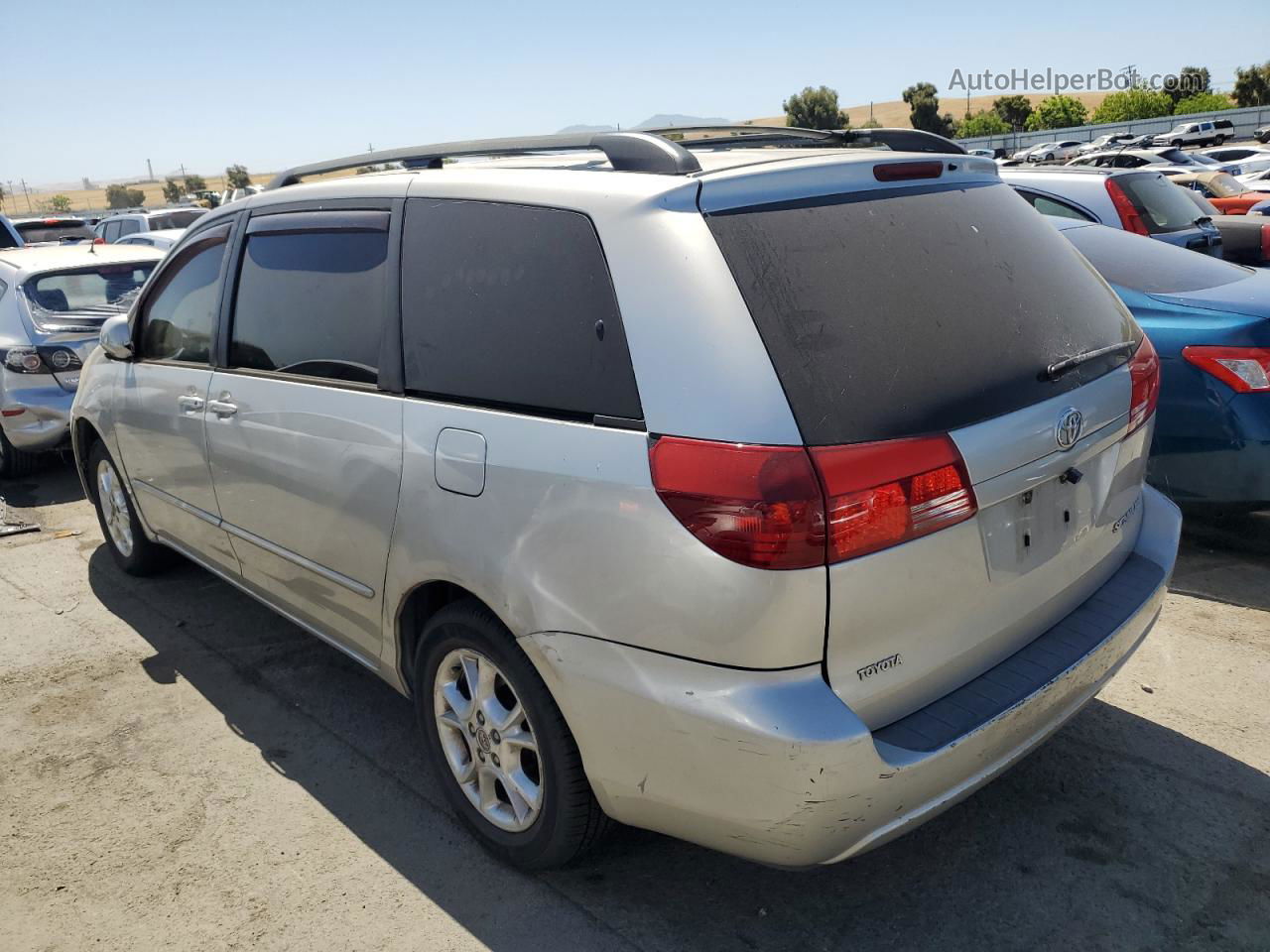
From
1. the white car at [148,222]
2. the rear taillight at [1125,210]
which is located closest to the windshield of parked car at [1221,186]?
the rear taillight at [1125,210]

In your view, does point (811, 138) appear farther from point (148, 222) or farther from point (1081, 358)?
point (148, 222)

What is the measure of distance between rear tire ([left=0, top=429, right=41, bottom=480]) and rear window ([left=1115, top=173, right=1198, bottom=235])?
26.7 feet

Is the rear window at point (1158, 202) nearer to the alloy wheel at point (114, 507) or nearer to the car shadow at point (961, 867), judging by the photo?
the car shadow at point (961, 867)

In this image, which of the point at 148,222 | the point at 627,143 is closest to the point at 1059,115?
the point at 148,222

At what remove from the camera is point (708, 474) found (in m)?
2.14

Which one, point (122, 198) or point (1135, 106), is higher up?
point (122, 198)

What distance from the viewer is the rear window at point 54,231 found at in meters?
17.0

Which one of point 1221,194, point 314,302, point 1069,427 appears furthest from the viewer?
point 1221,194

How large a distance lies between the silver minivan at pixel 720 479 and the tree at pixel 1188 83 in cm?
8521

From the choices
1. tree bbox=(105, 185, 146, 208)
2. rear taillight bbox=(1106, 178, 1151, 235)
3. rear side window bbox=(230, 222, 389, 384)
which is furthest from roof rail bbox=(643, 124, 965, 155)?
tree bbox=(105, 185, 146, 208)

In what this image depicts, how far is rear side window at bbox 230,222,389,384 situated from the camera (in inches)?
123

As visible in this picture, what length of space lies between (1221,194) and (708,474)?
712 inches

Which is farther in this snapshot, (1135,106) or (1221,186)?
(1135,106)

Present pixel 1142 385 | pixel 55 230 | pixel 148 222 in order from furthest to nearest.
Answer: pixel 148 222 < pixel 55 230 < pixel 1142 385
